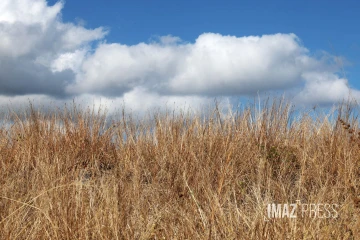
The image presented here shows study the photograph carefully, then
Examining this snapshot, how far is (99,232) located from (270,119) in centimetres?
398

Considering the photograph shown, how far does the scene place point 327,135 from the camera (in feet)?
19.8

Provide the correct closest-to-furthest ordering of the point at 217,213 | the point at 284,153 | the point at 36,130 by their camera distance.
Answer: the point at 217,213
the point at 284,153
the point at 36,130

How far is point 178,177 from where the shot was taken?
4.80m

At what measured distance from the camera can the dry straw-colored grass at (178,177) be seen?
2.99 m

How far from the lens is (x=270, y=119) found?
6.29m

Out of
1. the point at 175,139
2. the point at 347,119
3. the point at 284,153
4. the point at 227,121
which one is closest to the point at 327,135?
the point at 347,119

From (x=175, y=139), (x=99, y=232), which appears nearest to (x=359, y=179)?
(x=175, y=139)

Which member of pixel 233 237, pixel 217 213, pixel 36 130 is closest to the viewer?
pixel 233 237

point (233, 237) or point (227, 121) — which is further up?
point (227, 121)

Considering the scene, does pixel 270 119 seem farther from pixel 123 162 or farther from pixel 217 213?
pixel 217 213

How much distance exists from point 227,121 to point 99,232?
11.4ft

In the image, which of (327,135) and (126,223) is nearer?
(126,223)

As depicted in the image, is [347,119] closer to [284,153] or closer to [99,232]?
[284,153]

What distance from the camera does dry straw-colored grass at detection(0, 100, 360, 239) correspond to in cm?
299
